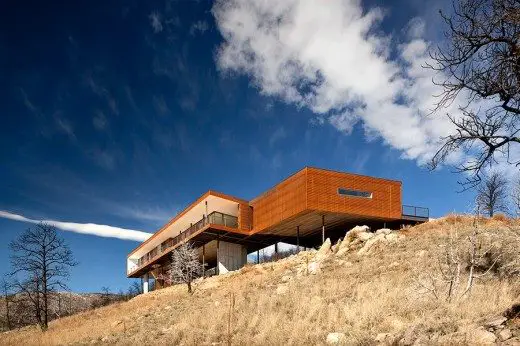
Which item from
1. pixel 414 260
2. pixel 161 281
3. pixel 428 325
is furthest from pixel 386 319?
pixel 161 281

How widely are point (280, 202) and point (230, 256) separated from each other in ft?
35.7

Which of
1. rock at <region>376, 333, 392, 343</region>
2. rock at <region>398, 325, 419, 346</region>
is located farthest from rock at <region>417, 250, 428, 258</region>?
rock at <region>398, 325, 419, 346</region>

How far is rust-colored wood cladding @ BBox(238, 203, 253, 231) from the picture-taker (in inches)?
1710

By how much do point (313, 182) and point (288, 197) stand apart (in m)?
3.10

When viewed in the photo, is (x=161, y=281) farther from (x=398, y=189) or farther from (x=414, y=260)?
(x=414, y=260)

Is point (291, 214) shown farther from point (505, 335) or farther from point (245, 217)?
point (505, 335)

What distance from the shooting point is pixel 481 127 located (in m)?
9.80

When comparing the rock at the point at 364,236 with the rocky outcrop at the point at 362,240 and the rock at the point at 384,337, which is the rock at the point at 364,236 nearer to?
the rocky outcrop at the point at 362,240

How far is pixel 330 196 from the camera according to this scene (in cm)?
3625

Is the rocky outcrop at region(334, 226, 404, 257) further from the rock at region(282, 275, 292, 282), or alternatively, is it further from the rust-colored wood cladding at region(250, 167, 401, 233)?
the rust-colored wood cladding at region(250, 167, 401, 233)

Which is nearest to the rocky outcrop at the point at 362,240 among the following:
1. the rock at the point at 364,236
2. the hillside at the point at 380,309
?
the rock at the point at 364,236

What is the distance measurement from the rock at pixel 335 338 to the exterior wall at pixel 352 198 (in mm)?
24633

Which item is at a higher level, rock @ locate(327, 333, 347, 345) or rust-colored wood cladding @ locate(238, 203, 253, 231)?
rust-colored wood cladding @ locate(238, 203, 253, 231)

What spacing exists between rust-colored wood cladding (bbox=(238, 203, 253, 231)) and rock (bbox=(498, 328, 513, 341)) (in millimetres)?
35754
